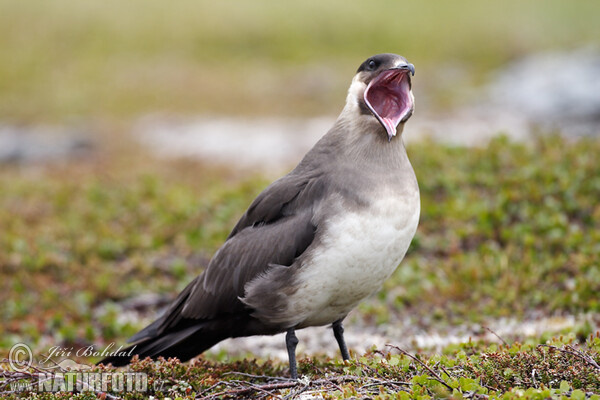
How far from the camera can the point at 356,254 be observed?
418 cm

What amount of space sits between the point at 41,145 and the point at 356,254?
13.3m

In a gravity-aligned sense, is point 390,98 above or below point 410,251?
above

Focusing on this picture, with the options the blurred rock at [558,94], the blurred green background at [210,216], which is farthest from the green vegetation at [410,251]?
the blurred rock at [558,94]

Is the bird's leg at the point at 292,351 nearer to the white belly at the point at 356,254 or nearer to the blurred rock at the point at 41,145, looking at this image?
the white belly at the point at 356,254

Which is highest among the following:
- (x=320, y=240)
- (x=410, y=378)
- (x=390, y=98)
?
(x=390, y=98)

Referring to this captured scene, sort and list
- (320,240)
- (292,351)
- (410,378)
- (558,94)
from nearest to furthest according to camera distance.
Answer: (410,378)
(320,240)
(292,351)
(558,94)

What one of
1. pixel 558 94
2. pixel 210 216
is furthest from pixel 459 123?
pixel 210 216

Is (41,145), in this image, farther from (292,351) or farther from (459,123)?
(292,351)

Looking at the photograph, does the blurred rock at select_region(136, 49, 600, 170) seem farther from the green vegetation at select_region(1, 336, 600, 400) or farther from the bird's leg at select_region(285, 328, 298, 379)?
the green vegetation at select_region(1, 336, 600, 400)

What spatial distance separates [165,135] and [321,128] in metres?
4.14

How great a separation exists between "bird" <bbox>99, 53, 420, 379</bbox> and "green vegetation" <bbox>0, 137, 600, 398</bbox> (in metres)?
0.36

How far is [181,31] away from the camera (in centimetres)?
2686

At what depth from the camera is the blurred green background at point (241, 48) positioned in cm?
2053

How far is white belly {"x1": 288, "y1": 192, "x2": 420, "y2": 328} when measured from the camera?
165 inches
